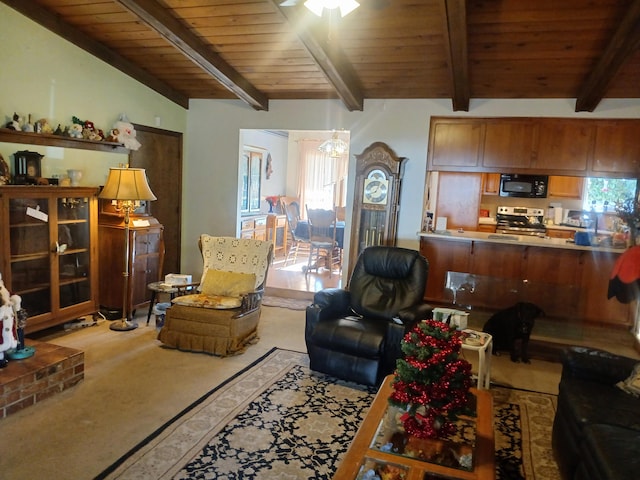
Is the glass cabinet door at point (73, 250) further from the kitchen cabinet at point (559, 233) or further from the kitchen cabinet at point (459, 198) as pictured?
the kitchen cabinet at point (559, 233)

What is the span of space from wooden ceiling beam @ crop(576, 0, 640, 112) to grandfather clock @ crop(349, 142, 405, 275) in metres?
1.90

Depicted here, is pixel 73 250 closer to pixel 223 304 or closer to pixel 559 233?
pixel 223 304

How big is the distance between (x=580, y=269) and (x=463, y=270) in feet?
3.89

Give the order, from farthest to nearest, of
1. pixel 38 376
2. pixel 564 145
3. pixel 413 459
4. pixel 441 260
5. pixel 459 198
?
pixel 459 198 < pixel 441 260 < pixel 564 145 < pixel 38 376 < pixel 413 459

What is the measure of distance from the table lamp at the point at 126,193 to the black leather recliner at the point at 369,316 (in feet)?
6.35

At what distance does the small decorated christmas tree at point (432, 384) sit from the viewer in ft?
6.82

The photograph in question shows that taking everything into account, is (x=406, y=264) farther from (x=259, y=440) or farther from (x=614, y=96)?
(x=614, y=96)

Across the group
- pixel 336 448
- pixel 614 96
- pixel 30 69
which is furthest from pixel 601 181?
pixel 30 69

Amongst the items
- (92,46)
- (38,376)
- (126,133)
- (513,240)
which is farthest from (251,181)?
(38,376)

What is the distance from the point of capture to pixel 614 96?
4.75 meters

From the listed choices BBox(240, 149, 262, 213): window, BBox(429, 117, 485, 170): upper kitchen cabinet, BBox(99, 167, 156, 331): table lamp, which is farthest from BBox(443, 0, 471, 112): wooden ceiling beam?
BBox(240, 149, 262, 213): window

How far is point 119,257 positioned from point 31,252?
0.88 metres

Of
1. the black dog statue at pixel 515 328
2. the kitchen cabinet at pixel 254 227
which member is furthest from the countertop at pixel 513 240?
the kitchen cabinet at pixel 254 227

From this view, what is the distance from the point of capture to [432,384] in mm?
2084
